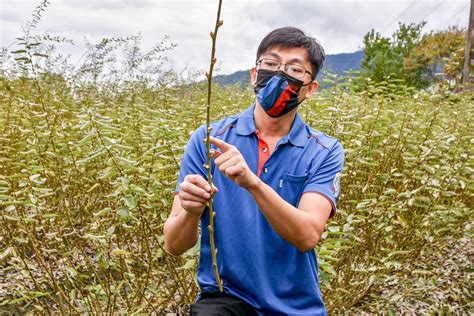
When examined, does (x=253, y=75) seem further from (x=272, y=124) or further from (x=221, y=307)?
(x=221, y=307)

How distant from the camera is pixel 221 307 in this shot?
181 centimetres

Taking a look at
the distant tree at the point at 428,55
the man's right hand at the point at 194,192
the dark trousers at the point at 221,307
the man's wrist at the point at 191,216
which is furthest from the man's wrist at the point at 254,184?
the distant tree at the point at 428,55

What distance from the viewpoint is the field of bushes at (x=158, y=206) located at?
268cm

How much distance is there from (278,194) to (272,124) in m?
0.28

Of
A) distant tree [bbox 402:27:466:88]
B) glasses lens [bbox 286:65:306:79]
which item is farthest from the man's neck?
distant tree [bbox 402:27:466:88]

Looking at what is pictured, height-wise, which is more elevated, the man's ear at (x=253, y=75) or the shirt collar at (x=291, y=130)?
the man's ear at (x=253, y=75)

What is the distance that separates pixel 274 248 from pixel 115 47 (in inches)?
143

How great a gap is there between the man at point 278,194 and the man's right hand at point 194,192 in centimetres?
17

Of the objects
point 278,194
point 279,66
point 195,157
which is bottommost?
point 278,194

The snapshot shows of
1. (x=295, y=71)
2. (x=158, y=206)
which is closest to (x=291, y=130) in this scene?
(x=295, y=71)

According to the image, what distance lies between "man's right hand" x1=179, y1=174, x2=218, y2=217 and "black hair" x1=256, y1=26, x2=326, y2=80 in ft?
2.41

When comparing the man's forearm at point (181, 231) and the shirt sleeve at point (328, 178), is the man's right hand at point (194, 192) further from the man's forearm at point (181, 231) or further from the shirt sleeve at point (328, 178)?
the shirt sleeve at point (328, 178)

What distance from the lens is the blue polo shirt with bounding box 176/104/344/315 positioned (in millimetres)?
1889

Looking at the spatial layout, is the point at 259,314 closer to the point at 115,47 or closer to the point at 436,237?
the point at 436,237
